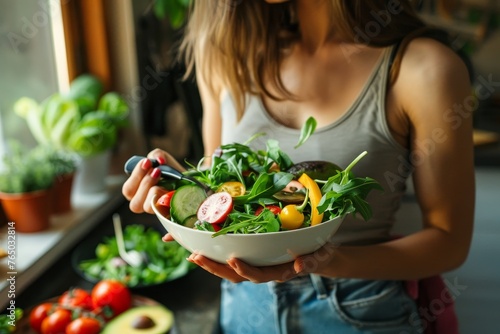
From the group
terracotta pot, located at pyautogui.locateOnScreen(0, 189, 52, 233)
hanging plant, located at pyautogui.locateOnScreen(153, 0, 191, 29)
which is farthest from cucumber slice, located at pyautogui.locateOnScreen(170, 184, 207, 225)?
hanging plant, located at pyautogui.locateOnScreen(153, 0, 191, 29)

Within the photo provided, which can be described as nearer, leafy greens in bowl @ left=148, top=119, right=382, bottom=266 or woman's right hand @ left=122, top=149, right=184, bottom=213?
leafy greens in bowl @ left=148, top=119, right=382, bottom=266

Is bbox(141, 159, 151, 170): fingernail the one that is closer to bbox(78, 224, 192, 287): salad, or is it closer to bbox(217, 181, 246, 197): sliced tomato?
bbox(217, 181, 246, 197): sliced tomato

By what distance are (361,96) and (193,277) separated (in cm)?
58

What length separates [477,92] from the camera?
148cm

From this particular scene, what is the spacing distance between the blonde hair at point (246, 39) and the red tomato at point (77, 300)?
0.43 meters

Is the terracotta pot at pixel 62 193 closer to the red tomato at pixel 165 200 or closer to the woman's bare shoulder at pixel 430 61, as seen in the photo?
the red tomato at pixel 165 200

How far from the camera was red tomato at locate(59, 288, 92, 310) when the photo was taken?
3.05 ft

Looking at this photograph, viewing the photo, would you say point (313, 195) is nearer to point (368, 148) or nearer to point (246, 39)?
point (368, 148)

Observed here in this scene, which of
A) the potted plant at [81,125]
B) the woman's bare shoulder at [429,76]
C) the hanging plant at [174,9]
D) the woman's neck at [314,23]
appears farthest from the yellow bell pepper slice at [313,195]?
the hanging plant at [174,9]

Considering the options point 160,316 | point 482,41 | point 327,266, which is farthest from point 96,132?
point 482,41

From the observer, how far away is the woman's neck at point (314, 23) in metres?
0.80

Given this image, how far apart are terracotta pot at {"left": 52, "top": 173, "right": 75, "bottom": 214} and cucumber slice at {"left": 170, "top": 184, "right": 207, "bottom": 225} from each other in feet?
2.30

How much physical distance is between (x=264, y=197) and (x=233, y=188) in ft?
0.15

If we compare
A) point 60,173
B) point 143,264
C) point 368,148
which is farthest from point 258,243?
point 60,173
